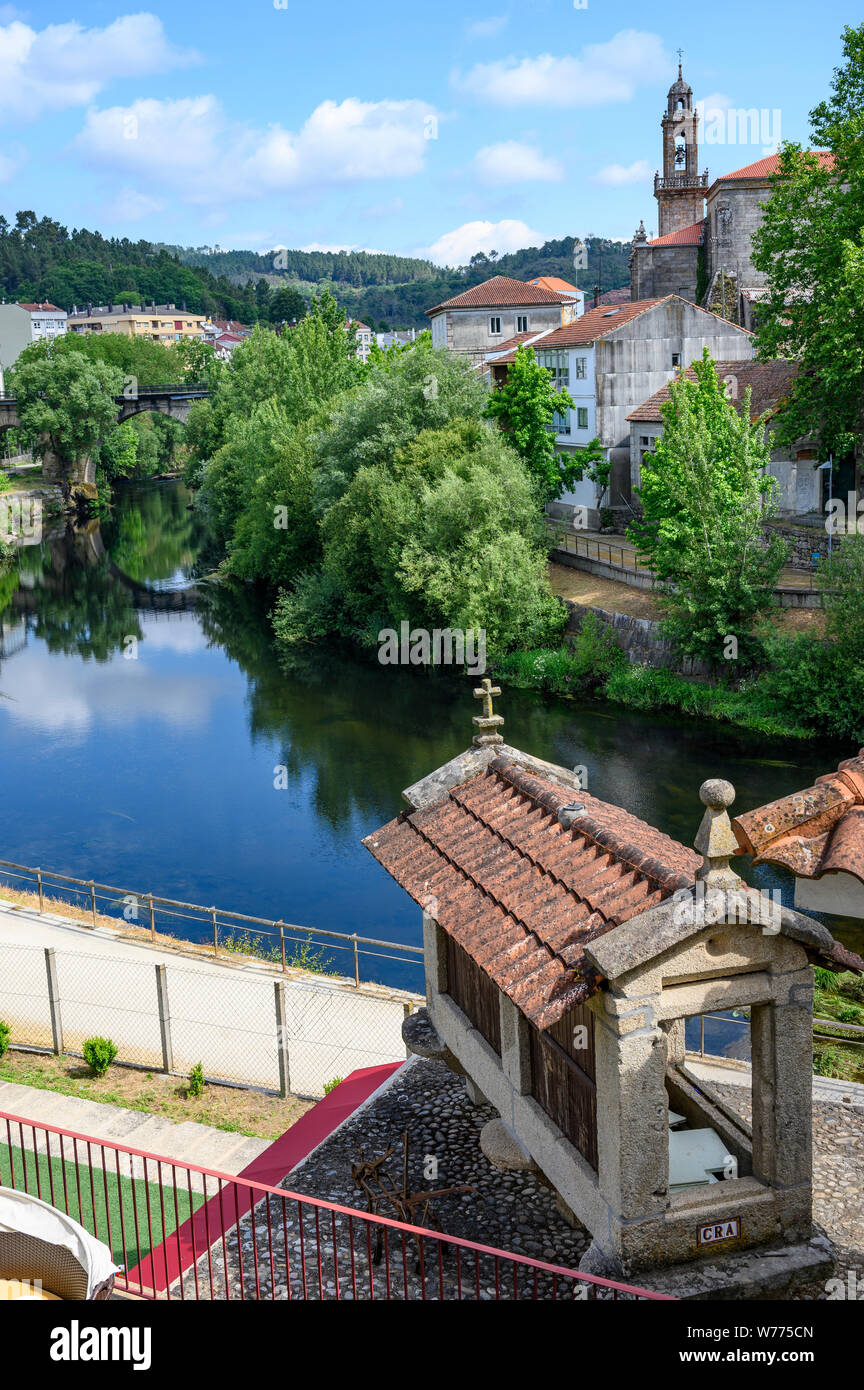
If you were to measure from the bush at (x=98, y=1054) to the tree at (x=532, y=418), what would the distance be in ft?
112

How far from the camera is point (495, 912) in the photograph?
28.9ft

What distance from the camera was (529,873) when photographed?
8.95 meters

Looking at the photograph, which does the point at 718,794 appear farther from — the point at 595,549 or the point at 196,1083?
the point at 595,549

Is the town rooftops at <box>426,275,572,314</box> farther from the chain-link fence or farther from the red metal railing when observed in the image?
the red metal railing

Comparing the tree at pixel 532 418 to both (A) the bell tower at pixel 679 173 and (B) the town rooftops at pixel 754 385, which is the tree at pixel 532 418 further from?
(A) the bell tower at pixel 679 173

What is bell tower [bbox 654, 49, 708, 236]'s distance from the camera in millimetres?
69938

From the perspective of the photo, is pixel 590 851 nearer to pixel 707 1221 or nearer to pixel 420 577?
pixel 707 1221

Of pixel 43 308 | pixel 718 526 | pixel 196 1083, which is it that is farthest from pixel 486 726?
pixel 43 308

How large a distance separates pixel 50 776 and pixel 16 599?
2854 cm

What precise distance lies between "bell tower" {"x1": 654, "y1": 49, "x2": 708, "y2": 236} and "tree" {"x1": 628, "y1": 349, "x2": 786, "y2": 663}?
3978 cm

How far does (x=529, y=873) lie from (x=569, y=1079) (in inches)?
56.3

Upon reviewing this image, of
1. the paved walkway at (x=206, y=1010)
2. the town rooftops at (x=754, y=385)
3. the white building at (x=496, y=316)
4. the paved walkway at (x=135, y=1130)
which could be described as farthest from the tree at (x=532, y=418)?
the paved walkway at (x=135, y=1130)

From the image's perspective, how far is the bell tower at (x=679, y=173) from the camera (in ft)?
229
